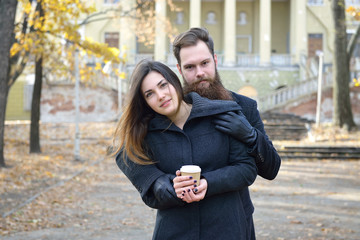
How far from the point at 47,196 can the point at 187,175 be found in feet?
25.3

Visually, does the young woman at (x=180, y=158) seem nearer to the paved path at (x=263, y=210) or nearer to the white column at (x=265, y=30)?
the paved path at (x=263, y=210)

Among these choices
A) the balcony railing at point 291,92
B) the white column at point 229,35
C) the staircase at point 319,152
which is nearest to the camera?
the staircase at point 319,152

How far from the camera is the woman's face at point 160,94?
2.59m

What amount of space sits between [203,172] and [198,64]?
0.75 metres

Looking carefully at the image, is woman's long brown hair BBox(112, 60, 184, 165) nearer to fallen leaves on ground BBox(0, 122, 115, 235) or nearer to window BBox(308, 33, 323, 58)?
fallen leaves on ground BBox(0, 122, 115, 235)

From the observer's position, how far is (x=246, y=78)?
32.7 m

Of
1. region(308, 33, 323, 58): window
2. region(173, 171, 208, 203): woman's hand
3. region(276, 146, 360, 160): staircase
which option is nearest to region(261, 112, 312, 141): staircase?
region(276, 146, 360, 160): staircase

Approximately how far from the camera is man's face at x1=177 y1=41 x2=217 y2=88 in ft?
9.61

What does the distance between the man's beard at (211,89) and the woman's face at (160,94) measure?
0.32 metres

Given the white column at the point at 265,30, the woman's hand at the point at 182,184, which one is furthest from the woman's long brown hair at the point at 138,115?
the white column at the point at 265,30

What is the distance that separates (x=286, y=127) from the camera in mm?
22312

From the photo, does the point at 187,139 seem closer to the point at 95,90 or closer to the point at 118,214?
the point at 118,214

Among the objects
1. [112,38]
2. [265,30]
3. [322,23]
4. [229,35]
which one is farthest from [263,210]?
[322,23]

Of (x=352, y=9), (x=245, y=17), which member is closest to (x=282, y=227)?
(x=352, y=9)
